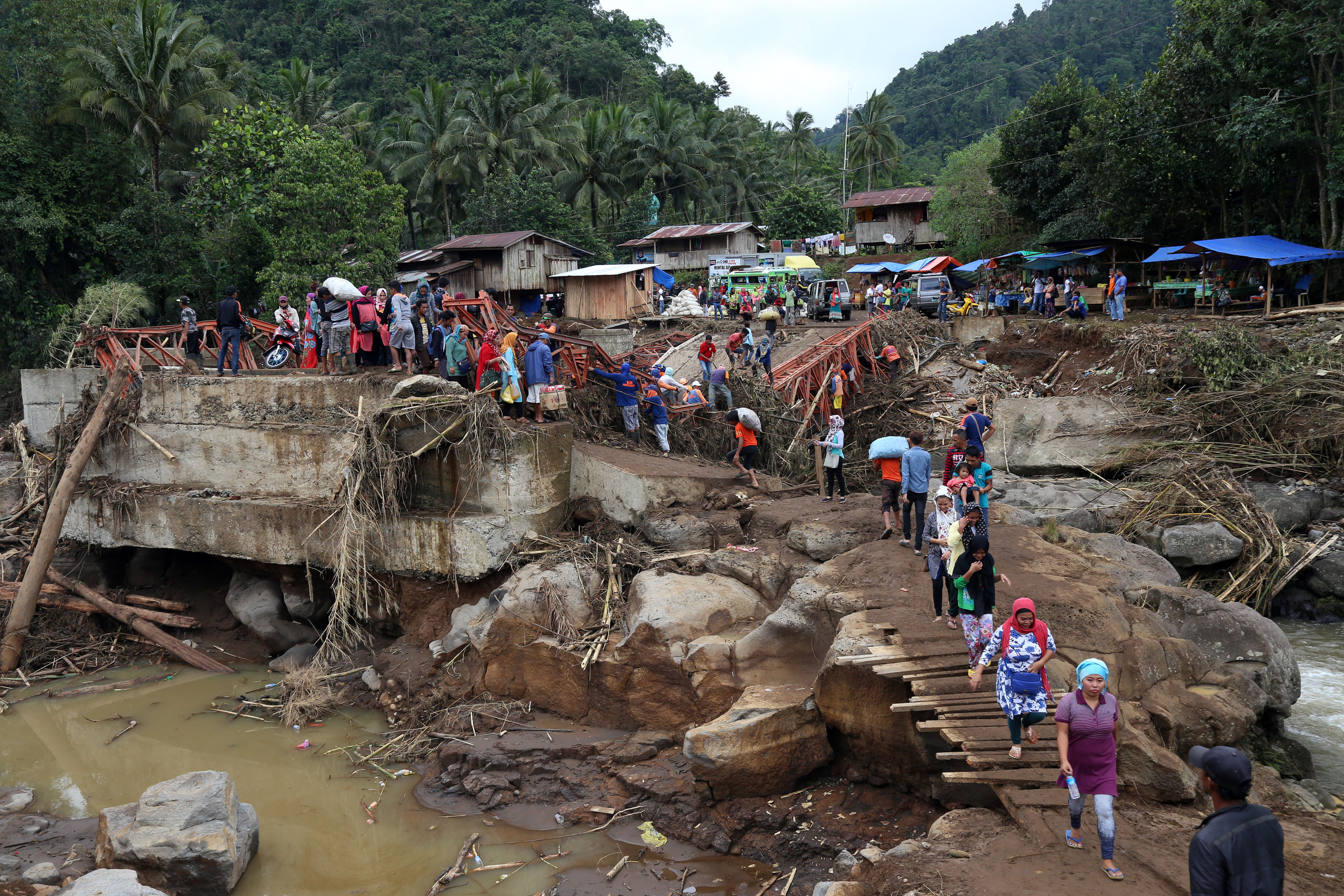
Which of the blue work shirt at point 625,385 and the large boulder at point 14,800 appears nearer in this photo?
the large boulder at point 14,800

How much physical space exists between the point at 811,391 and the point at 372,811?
1333 centimetres

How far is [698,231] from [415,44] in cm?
2555

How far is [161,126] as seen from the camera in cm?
2564

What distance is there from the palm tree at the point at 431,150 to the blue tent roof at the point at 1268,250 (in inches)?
1146

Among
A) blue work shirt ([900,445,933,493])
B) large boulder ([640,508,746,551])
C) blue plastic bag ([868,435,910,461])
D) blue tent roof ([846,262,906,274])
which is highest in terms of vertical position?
blue tent roof ([846,262,906,274])

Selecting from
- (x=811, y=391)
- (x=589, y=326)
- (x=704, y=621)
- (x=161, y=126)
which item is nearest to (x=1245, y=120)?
(x=811, y=391)

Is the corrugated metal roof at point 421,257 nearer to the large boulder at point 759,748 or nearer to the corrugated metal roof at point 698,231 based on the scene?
the corrugated metal roof at point 698,231

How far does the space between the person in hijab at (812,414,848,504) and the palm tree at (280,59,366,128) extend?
3061 centimetres

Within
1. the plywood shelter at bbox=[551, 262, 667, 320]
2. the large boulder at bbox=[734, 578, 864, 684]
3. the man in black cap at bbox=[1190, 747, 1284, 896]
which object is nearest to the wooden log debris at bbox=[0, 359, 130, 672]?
the large boulder at bbox=[734, 578, 864, 684]

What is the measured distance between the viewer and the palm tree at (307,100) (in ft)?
120

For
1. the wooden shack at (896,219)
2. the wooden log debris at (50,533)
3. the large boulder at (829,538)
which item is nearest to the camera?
the large boulder at (829,538)

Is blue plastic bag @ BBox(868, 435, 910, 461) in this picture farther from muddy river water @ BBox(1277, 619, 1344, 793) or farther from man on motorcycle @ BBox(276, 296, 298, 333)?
man on motorcycle @ BBox(276, 296, 298, 333)

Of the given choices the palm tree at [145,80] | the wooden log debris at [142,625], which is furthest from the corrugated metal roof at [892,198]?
the wooden log debris at [142,625]

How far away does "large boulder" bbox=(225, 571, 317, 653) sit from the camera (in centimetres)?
1369
